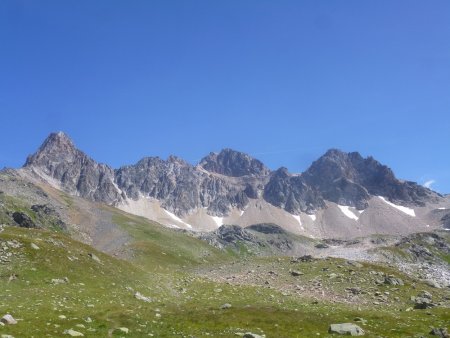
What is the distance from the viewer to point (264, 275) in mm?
65375

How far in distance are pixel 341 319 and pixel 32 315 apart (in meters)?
25.5

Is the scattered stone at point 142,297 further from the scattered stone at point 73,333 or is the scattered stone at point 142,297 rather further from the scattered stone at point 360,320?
the scattered stone at point 360,320

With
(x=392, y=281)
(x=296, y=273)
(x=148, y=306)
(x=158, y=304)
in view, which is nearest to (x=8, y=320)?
(x=148, y=306)

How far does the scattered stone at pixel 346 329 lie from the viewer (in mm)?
32875

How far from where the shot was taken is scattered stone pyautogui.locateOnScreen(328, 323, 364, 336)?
108 ft

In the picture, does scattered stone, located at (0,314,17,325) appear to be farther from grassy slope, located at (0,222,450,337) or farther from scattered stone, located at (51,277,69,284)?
scattered stone, located at (51,277,69,284)

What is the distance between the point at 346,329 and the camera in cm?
3334

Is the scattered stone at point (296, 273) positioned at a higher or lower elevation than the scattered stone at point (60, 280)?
higher

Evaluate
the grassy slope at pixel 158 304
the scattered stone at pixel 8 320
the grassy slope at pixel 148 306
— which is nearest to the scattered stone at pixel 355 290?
the grassy slope at pixel 158 304

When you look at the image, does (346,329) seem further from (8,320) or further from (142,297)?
(8,320)

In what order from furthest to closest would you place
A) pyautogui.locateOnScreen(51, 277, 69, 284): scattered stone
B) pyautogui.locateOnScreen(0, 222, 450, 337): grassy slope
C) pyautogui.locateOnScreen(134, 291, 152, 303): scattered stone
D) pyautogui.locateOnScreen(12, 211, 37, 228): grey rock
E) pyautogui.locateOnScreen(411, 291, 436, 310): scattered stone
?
1. pyautogui.locateOnScreen(12, 211, 37, 228): grey rock
2. pyautogui.locateOnScreen(411, 291, 436, 310): scattered stone
3. pyautogui.locateOnScreen(51, 277, 69, 284): scattered stone
4. pyautogui.locateOnScreen(134, 291, 152, 303): scattered stone
5. pyautogui.locateOnScreen(0, 222, 450, 337): grassy slope

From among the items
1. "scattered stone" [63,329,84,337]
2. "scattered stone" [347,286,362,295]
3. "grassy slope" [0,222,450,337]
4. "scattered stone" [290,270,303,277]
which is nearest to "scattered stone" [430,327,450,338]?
"grassy slope" [0,222,450,337]

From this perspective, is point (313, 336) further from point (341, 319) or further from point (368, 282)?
point (368, 282)

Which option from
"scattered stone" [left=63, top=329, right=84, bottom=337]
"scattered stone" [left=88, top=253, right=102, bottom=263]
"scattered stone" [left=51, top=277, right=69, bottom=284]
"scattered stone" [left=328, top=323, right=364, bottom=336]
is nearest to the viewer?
"scattered stone" [left=63, top=329, right=84, bottom=337]
